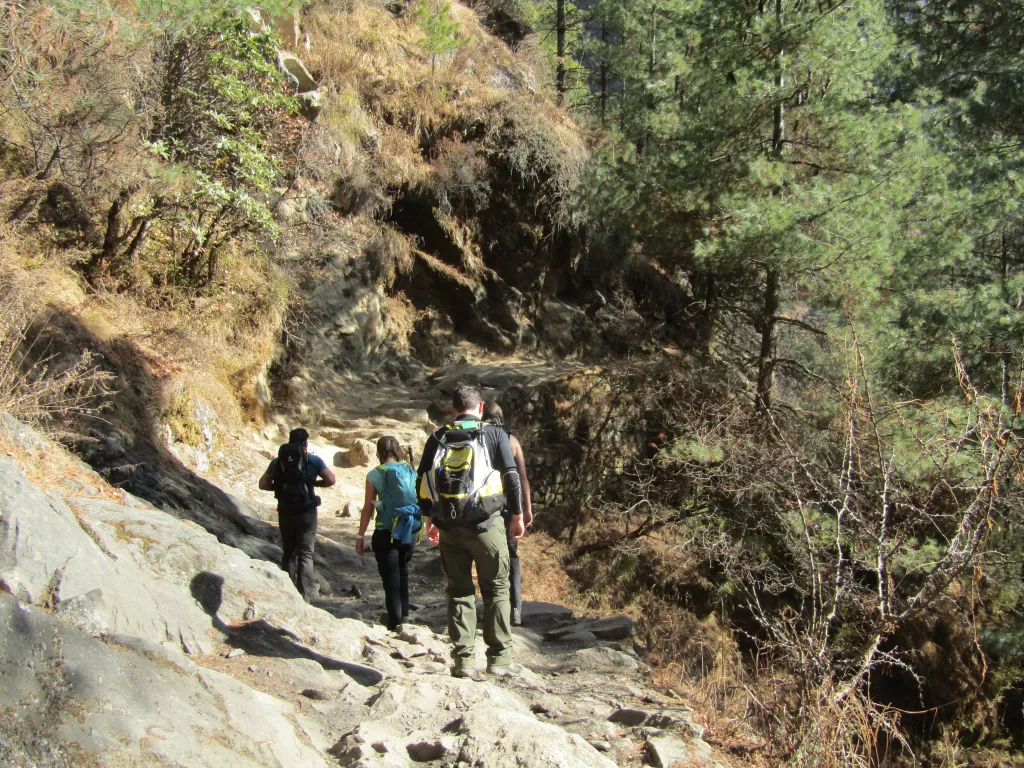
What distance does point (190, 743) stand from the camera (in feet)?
9.79

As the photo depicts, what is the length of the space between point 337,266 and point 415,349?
2507 millimetres

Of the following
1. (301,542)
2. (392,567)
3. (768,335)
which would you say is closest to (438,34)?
(768,335)

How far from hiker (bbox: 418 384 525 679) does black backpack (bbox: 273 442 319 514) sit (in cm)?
172

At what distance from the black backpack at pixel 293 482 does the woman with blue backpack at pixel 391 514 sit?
54cm

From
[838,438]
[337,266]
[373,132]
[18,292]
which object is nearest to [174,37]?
[18,292]

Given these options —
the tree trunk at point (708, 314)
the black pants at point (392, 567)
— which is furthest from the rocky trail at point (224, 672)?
the tree trunk at point (708, 314)

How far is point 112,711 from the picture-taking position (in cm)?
291

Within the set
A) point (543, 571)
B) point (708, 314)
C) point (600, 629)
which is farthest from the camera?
point (708, 314)

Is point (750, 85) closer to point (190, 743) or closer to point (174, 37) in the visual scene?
point (174, 37)

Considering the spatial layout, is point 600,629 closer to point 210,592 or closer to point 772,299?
point 210,592

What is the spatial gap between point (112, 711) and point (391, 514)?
3024mm

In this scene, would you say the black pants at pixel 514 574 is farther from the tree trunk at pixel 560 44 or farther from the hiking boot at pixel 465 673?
the tree trunk at pixel 560 44

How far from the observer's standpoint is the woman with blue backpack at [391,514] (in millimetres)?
5828

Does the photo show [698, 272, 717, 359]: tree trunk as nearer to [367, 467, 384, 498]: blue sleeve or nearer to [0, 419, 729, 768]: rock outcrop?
[0, 419, 729, 768]: rock outcrop
